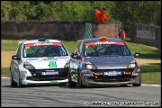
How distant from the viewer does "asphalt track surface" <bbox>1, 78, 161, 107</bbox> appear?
14398 mm

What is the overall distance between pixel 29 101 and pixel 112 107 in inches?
98.0

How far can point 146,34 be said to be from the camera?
4628 cm

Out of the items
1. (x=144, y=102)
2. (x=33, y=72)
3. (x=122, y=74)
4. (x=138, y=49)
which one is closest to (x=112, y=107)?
(x=144, y=102)

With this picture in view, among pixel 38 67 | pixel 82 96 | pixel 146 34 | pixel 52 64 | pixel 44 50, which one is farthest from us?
pixel 146 34

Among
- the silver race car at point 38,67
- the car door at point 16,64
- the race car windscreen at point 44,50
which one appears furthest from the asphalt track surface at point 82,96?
the race car windscreen at point 44,50

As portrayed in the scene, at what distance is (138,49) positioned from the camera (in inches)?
1660

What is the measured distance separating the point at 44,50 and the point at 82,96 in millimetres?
5725

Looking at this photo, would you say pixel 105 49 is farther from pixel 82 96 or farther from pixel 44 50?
pixel 82 96

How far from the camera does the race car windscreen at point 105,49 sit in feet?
65.7

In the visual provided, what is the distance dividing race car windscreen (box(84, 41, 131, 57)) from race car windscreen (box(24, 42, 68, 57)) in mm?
1593

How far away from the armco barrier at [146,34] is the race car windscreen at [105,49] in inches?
919

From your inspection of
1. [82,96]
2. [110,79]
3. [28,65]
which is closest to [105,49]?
[110,79]

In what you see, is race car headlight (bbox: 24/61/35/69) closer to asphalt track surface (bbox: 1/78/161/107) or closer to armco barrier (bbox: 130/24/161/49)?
asphalt track surface (bbox: 1/78/161/107)

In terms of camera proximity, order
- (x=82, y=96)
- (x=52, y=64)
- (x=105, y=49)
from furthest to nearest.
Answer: (x=52, y=64) < (x=105, y=49) < (x=82, y=96)
